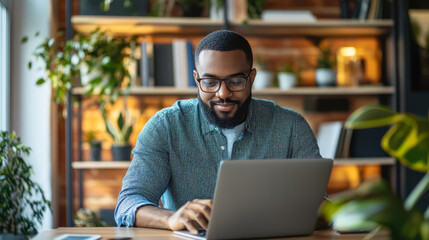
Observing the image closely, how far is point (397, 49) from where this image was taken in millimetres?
3033

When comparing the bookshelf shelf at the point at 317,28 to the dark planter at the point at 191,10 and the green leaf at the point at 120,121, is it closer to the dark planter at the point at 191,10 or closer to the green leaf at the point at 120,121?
the dark planter at the point at 191,10

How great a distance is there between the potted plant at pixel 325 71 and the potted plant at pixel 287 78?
0.14 meters

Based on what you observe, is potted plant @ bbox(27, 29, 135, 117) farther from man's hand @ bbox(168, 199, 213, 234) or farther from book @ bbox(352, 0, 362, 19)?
man's hand @ bbox(168, 199, 213, 234)

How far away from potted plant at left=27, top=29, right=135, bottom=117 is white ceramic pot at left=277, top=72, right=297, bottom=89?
34.8 inches

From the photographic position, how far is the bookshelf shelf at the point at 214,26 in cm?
292

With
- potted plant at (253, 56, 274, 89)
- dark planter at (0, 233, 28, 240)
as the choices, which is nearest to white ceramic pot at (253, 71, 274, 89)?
potted plant at (253, 56, 274, 89)

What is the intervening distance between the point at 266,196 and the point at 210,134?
0.68 meters

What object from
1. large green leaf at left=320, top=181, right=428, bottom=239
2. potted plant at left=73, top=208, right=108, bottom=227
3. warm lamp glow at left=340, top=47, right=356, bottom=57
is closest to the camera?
large green leaf at left=320, top=181, right=428, bottom=239

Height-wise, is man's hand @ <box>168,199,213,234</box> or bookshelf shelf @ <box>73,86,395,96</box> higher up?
bookshelf shelf @ <box>73,86,395,96</box>

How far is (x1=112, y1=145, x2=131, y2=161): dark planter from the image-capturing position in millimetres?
2891

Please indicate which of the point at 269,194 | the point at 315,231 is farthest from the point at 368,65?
the point at 269,194

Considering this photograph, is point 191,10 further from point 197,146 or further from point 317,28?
point 197,146

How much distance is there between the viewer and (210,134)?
189cm

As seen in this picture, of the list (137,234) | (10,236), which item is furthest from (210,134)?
(10,236)
